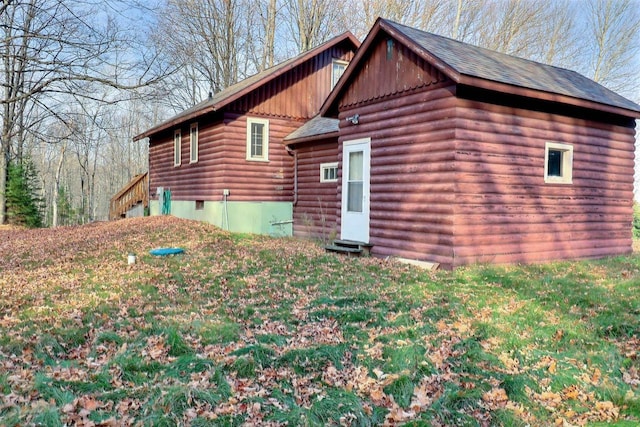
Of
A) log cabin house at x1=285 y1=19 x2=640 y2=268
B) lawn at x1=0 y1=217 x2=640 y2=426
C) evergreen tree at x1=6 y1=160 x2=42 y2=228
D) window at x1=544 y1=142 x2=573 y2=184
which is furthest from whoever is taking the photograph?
evergreen tree at x1=6 y1=160 x2=42 y2=228

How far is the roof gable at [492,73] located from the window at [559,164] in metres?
0.95

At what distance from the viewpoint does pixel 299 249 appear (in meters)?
10.7

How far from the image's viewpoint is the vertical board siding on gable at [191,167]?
1503cm

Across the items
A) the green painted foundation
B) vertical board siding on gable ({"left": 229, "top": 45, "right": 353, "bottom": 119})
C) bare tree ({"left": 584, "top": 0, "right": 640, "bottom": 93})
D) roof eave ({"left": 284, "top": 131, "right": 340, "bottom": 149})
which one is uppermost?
bare tree ({"left": 584, "top": 0, "right": 640, "bottom": 93})

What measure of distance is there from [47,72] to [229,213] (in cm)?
713

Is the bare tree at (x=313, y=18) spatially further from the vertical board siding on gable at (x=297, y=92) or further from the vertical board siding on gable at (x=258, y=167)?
the vertical board siding on gable at (x=258, y=167)

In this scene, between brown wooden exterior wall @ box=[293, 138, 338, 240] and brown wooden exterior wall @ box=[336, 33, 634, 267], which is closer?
brown wooden exterior wall @ box=[336, 33, 634, 267]

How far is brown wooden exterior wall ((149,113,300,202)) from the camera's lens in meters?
14.7

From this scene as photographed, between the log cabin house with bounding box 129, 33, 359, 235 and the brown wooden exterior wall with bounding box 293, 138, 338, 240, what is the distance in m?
0.74

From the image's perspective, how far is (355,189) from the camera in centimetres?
1064

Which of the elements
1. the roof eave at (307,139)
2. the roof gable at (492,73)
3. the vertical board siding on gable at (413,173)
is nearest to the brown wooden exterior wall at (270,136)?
the roof eave at (307,139)

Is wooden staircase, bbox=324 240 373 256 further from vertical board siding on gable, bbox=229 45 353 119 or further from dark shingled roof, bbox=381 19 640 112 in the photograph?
vertical board siding on gable, bbox=229 45 353 119

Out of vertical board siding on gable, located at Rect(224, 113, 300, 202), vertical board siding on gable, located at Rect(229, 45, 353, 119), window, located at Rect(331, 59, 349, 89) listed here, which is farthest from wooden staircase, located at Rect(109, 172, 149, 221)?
window, located at Rect(331, 59, 349, 89)

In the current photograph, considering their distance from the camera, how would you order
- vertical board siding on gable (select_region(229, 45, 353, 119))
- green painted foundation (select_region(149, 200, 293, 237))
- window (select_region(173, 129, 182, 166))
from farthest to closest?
window (select_region(173, 129, 182, 166))
vertical board siding on gable (select_region(229, 45, 353, 119))
green painted foundation (select_region(149, 200, 293, 237))
